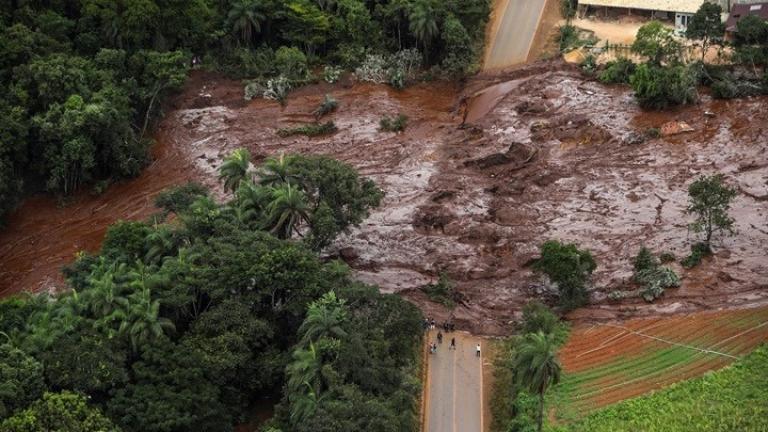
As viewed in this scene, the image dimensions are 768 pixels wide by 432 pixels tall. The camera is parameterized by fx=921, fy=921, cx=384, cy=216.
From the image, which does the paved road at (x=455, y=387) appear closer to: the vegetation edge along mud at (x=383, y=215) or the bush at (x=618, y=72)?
the vegetation edge along mud at (x=383, y=215)

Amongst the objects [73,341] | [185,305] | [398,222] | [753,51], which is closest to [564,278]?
[398,222]

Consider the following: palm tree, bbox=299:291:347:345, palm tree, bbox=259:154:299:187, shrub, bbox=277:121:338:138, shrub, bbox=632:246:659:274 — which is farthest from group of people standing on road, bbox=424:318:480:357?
shrub, bbox=277:121:338:138

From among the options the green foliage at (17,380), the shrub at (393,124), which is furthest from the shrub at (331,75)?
the green foliage at (17,380)

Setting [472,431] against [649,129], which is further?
[649,129]

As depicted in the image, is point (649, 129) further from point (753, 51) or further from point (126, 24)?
point (126, 24)

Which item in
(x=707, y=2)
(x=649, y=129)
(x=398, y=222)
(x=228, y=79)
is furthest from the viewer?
(x=228, y=79)

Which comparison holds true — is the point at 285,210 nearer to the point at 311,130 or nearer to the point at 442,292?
the point at 442,292
